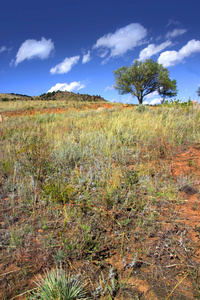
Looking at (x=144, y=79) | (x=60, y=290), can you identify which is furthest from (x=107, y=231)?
(x=144, y=79)

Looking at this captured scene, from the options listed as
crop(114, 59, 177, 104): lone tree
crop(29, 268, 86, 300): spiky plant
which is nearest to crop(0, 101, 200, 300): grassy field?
crop(29, 268, 86, 300): spiky plant

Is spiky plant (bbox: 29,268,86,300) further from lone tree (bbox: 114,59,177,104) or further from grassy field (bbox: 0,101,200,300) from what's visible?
lone tree (bbox: 114,59,177,104)

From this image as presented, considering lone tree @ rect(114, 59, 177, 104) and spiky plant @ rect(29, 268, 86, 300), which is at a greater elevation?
lone tree @ rect(114, 59, 177, 104)

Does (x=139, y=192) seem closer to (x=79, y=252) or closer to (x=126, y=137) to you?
(x=79, y=252)

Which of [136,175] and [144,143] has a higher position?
[144,143]

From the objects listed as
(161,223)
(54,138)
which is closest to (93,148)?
(54,138)

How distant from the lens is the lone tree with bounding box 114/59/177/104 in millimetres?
25938

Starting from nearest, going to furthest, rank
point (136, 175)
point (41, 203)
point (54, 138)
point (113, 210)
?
point (113, 210) → point (41, 203) → point (136, 175) → point (54, 138)

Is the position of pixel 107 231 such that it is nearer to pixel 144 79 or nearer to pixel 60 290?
pixel 60 290

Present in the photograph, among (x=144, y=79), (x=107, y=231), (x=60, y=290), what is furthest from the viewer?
(x=144, y=79)

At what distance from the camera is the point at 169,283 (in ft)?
4.46

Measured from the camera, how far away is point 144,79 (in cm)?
2638

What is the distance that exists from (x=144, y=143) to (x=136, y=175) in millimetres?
1432

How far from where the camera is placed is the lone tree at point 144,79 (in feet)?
85.1
